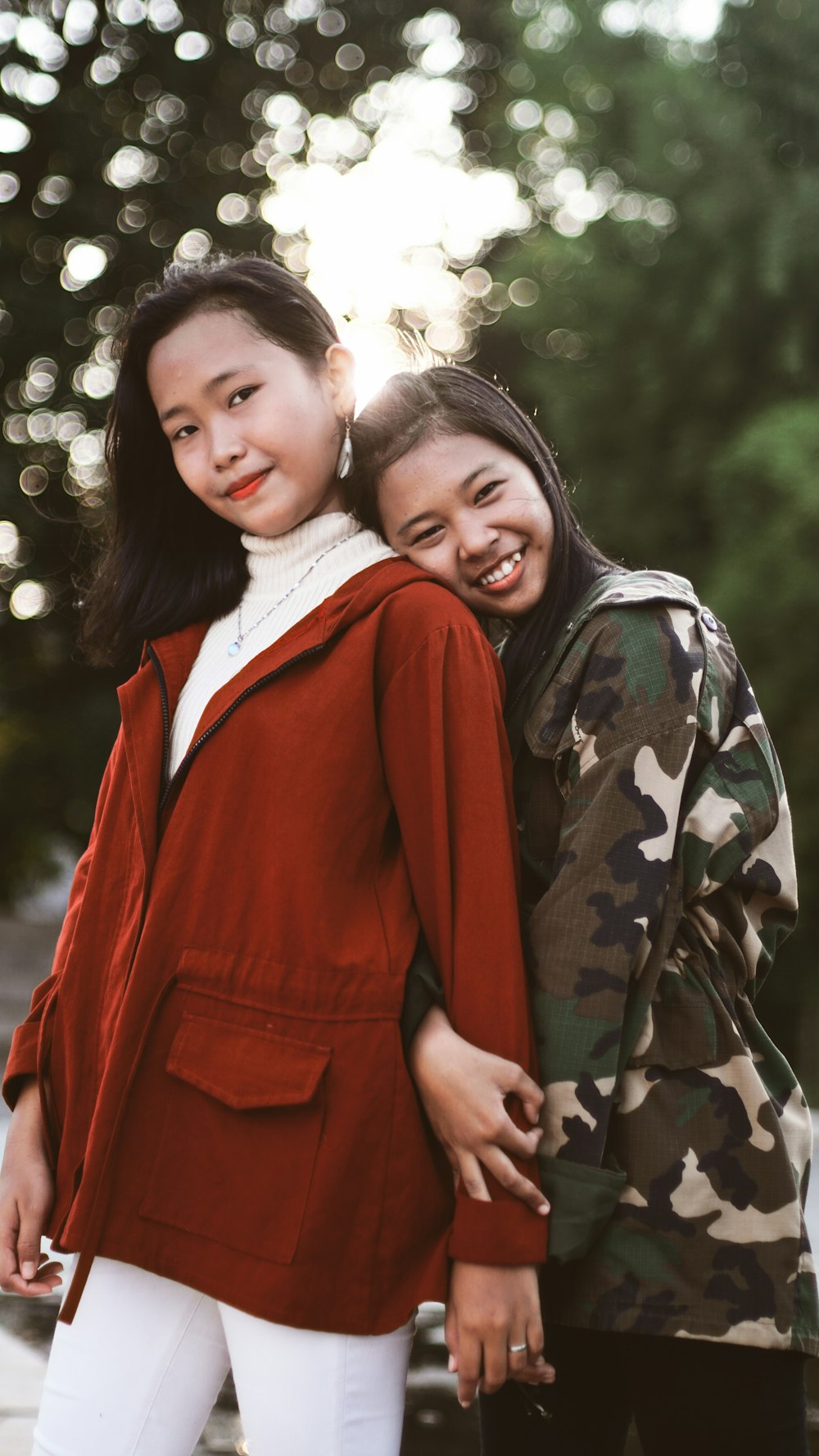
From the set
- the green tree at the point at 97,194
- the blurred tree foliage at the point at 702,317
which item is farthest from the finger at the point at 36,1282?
the green tree at the point at 97,194

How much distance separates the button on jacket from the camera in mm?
1115

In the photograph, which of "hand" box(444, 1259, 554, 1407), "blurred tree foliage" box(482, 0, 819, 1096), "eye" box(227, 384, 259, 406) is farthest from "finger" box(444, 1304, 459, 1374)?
"blurred tree foliage" box(482, 0, 819, 1096)

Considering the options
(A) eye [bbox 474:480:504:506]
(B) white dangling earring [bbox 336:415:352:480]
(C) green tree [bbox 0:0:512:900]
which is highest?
(C) green tree [bbox 0:0:512:900]

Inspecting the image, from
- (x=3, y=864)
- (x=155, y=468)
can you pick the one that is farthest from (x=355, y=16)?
(x=155, y=468)

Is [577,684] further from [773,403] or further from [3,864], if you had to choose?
[3,864]

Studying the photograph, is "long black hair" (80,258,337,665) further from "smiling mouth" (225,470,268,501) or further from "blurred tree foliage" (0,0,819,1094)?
"blurred tree foliage" (0,0,819,1094)

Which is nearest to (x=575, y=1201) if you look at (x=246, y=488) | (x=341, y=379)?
(x=246, y=488)

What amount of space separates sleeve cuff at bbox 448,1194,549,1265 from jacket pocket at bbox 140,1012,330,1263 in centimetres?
14

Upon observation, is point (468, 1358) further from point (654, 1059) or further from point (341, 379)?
point (341, 379)

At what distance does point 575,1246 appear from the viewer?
3.65 feet

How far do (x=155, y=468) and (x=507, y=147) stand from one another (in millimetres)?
5432

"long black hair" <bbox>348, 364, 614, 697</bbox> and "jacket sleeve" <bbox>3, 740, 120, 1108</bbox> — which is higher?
"long black hair" <bbox>348, 364, 614, 697</bbox>

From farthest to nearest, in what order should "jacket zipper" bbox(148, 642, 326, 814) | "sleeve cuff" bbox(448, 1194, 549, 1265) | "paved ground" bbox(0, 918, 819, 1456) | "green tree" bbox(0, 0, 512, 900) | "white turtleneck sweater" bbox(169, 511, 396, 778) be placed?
"green tree" bbox(0, 0, 512, 900) < "paved ground" bbox(0, 918, 819, 1456) < "white turtleneck sweater" bbox(169, 511, 396, 778) < "jacket zipper" bbox(148, 642, 326, 814) < "sleeve cuff" bbox(448, 1194, 549, 1265)

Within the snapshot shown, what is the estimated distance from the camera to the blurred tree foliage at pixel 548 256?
184 inches
